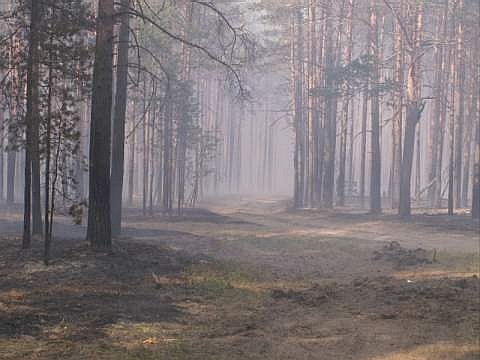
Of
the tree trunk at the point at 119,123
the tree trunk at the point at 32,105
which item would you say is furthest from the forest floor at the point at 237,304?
the tree trunk at the point at 119,123

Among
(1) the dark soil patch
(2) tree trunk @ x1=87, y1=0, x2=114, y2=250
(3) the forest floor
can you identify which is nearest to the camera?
(3) the forest floor

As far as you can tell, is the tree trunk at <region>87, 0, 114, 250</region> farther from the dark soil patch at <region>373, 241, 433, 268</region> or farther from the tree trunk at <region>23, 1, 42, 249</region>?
the dark soil patch at <region>373, 241, 433, 268</region>

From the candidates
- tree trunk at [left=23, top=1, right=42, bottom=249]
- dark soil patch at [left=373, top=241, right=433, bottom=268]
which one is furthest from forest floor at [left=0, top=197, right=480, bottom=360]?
tree trunk at [left=23, top=1, right=42, bottom=249]

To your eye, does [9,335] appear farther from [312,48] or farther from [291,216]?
[312,48]

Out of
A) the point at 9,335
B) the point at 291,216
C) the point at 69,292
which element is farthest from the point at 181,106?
the point at 9,335

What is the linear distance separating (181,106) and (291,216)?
10.4 m

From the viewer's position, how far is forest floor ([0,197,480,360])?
7.13m

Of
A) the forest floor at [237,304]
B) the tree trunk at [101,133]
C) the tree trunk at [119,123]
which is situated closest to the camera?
the forest floor at [237,304]

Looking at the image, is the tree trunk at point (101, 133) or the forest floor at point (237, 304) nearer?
the forest floor at point (237, 304)

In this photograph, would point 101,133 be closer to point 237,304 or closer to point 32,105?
point 32,105

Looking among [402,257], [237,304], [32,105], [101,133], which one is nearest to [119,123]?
[101,133]

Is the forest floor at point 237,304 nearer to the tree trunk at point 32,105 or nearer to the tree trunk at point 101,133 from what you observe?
the tree trunk at point 101,133

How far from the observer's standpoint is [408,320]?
8555mm

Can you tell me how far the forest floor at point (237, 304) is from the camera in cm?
713
